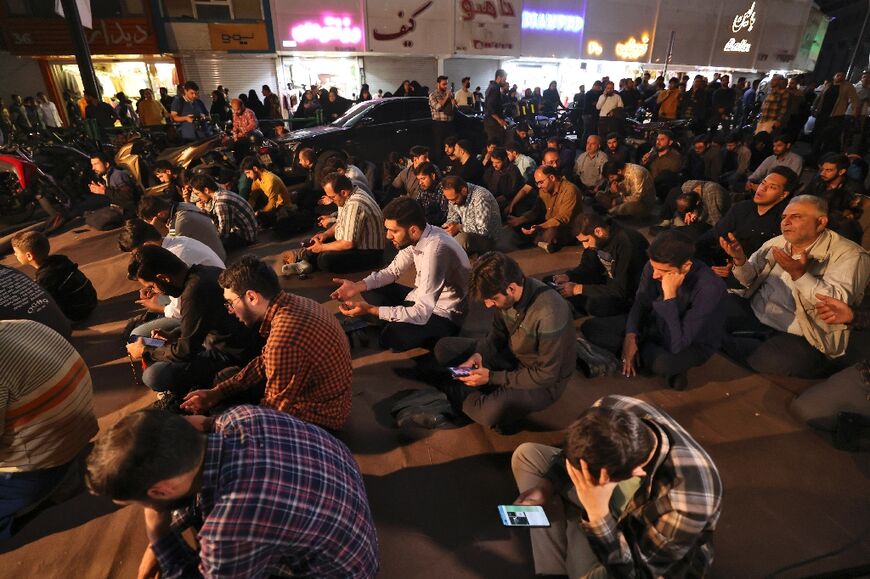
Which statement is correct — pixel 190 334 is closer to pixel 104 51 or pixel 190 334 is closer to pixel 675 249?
pixel 675 249

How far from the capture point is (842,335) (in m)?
3.37

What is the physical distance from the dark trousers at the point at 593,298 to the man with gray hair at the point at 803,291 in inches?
37.0

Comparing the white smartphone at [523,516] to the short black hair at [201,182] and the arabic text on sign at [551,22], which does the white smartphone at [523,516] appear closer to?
the short black hair at [201,182]

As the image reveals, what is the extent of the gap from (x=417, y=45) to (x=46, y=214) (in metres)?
13.6

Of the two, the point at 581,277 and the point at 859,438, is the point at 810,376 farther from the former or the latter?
the point at 581,277

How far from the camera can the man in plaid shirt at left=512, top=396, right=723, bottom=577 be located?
5.19 ft

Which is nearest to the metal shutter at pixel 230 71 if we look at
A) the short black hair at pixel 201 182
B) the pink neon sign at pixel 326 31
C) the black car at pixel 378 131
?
the pink neon sign at pixel 326 31

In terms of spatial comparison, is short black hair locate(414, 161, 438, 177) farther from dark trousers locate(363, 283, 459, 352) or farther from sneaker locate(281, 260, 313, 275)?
dark trousers locate(363, 283, 459, 352)

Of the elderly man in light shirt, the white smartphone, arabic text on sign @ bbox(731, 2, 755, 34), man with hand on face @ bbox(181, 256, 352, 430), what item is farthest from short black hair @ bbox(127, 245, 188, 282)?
arabic text on sign @ bbox(731, 2, 755, 34)

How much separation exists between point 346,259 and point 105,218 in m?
4.66

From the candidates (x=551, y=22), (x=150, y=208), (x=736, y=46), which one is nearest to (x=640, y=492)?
(x=150, y=208)

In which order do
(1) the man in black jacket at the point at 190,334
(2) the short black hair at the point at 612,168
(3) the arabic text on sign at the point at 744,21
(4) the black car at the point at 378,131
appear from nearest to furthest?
(1) the man in black jacket at the point at 190,334, (2) the short black hair at the point at 612,168, (4) the black car at the point at 378,131, (3) the arabic text on sign at the point at 744,21

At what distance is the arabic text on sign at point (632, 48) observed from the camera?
2212cm

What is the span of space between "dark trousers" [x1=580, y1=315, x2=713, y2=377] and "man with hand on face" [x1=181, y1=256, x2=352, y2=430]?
7.53 feet
